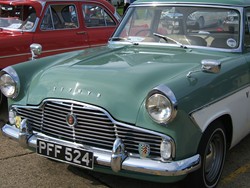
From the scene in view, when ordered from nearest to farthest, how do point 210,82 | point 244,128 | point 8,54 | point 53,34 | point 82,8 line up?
point 210,82 → point 244,128 → point 8,54 → point 53,34 → point 82,8

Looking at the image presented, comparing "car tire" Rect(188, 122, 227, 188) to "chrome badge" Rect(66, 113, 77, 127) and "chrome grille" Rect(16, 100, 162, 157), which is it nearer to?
"chrome grille" Rect(16, 100, 162, 157)

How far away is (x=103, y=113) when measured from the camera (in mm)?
2984

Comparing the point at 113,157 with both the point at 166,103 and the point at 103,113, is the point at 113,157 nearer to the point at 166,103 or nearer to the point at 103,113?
the point at 103,113

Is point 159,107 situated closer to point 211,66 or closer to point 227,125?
point 211,66

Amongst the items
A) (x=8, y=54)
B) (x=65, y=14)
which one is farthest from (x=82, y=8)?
(x=8, y=54)

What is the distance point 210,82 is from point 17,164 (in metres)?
2.06

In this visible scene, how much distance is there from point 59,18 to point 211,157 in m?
3.86

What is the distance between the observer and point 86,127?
307cm

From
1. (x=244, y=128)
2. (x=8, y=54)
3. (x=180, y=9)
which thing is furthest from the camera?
(x=8, y=54)

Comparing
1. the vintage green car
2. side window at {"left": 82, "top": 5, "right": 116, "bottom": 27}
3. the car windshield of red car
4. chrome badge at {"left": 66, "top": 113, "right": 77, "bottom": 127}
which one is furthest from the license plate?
side window at {"left": 82, "top": 5, "right": 116, "bottom": 27}

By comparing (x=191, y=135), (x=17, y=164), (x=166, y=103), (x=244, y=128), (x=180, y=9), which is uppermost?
(x=180, y=9)

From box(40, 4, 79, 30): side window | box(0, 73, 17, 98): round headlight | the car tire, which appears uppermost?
box(40, 4, 79, 30): side window

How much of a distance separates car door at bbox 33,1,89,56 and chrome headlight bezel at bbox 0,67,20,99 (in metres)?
2.27

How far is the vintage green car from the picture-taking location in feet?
9.43
